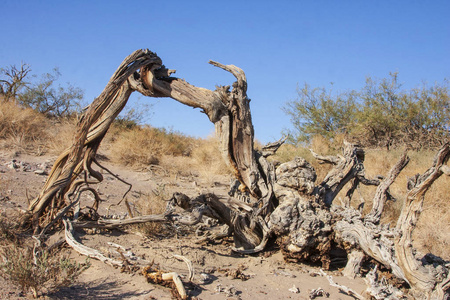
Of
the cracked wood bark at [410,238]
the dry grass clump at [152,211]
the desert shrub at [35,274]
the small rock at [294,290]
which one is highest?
the cracked wood bark at [410,238]

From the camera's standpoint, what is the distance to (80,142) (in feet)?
13.9

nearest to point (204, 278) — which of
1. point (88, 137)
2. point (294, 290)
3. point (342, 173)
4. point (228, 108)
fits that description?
point (294, 290)

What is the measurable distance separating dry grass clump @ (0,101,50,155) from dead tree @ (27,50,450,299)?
5.80m

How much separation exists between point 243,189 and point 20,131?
8.04 metres

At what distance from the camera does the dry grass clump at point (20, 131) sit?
31.6 ft

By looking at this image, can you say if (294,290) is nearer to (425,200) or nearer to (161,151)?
(425,200)

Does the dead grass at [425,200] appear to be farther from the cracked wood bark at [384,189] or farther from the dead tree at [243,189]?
the dead tree at [243,189]

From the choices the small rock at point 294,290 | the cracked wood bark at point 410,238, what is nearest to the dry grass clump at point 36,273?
the small rock at point 294,290

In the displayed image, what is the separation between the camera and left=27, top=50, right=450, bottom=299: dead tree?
165 inches

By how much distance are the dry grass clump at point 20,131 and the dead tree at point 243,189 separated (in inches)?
228

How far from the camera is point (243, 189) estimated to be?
479 cm

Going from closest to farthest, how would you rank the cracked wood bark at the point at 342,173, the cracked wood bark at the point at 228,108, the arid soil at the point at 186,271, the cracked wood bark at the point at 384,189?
1. the arid soil at the point at 186,271
2. the cracked wood bark at the point at 228,108
3. the cracked wood bark at the point at 384,189
4. the cracked wood bark at the point at 342,173

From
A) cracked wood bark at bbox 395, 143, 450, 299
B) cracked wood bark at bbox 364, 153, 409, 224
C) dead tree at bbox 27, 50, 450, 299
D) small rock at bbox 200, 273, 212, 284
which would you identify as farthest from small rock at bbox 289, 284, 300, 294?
cracked wood bark at bbox 364, 153, 409, 224

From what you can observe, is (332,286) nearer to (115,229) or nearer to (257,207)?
(257,207)
